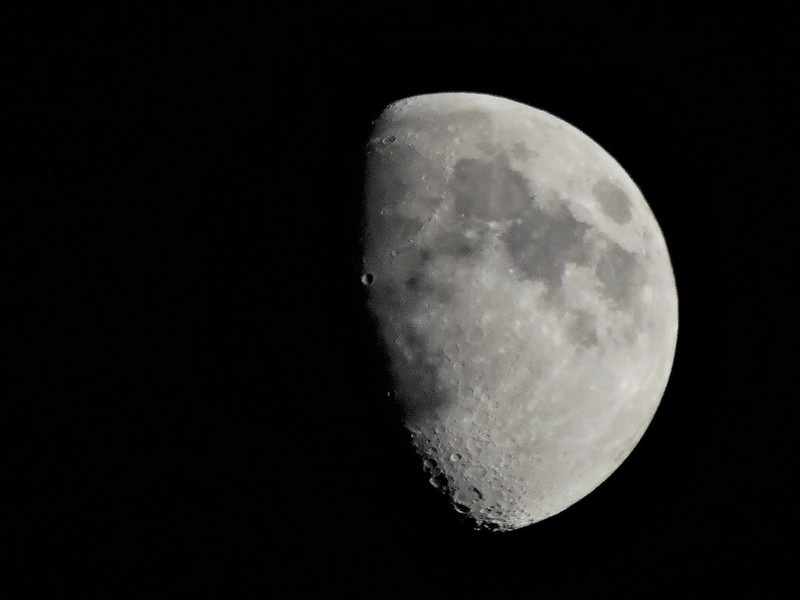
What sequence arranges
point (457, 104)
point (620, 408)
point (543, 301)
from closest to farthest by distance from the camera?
point (543, 301)
point (620, 408)
point (457, 104)

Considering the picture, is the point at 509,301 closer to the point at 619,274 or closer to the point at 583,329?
the point at 583,329

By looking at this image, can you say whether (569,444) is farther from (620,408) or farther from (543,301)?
(543,301)

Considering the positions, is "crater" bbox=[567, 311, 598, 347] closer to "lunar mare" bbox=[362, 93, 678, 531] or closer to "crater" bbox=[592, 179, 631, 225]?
"lunar mare" bbox=[362, 93, 678, 531]

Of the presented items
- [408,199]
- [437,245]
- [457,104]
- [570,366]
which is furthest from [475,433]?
[457,104]

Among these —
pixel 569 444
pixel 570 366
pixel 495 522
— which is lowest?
pixel 495 522

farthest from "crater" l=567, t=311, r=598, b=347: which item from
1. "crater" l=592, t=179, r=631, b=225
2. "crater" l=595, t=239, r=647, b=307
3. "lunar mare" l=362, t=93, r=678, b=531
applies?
"crater" l=592, t=179, r=631, b=225

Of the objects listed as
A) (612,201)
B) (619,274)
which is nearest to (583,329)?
(619,274)

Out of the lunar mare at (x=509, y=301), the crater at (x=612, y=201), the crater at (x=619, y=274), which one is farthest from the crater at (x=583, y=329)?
the crater at (x=612, y=201)

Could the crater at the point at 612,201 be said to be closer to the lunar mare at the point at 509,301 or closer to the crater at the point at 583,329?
the lunar mare at the point at 509,301
